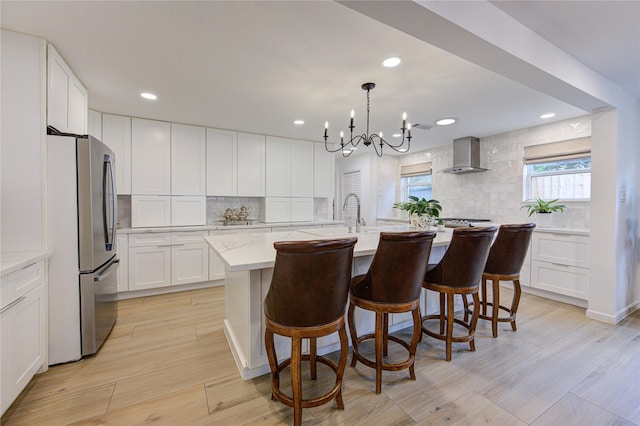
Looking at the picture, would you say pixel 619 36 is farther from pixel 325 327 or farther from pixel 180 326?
pixel 180 326

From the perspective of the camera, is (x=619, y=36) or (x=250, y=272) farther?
(x=619, y=36)

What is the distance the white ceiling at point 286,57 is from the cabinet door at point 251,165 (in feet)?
3.15

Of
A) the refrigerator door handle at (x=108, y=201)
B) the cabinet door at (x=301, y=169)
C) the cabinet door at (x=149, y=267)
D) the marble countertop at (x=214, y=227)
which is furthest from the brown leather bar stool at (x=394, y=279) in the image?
the cabinet door at (x=301, y=169)

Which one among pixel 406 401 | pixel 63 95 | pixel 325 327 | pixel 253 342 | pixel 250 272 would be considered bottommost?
pixel 406 401

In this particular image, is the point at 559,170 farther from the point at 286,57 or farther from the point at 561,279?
the point at 286,57

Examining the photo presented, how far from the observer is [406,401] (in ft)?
5.45

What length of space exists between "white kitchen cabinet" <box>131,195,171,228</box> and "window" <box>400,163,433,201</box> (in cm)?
480

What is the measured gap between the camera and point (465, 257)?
Answer: 198cm

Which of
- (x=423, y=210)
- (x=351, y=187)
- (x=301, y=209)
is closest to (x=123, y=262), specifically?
(x=301, y=209)

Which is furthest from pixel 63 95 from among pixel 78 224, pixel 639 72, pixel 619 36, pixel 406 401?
pixel 639 72

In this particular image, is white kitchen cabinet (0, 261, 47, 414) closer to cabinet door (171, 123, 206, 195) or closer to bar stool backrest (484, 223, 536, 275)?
cabinet door (171, 123, 206, 195)

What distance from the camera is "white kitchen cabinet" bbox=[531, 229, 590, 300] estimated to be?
3211mm

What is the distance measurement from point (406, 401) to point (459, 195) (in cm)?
429

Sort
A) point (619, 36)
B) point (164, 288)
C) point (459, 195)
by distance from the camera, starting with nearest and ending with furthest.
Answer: point (619, 36) < point (164, 288) < point (459, 195)
